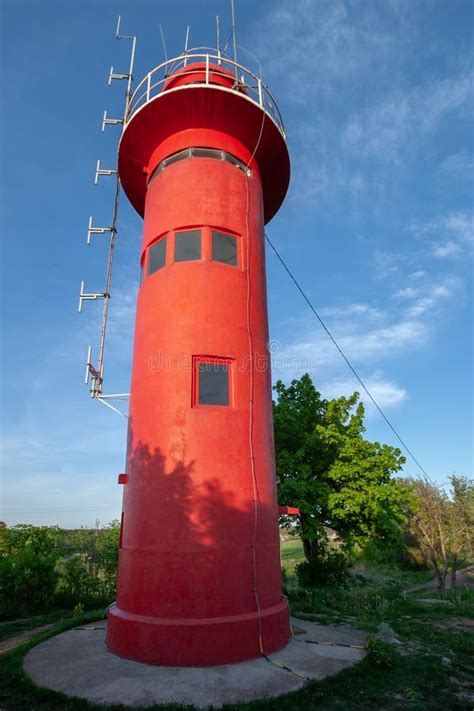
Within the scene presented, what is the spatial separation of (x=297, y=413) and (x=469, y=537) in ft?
47.4

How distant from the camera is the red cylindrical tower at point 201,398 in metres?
8.91

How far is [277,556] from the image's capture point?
1034 centimetres

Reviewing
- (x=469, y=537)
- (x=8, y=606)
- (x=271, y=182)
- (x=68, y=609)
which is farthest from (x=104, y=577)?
(x=469, y=537)

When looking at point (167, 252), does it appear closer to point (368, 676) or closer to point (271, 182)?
point (271, 182)

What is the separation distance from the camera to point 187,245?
1146 cm

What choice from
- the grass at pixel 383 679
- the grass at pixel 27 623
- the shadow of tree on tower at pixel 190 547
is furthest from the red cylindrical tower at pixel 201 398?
the grass at pixel 27 623

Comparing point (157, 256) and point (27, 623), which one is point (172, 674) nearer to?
point (27, 623)

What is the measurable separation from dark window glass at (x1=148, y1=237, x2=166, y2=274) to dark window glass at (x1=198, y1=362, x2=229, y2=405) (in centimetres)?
313

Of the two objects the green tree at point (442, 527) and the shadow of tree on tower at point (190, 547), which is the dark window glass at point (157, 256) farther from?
the green tree at point (442, 527)

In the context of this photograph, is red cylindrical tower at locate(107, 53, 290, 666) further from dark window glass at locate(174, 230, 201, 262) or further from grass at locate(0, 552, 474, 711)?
grass at locate(0, 552, 474, 711)

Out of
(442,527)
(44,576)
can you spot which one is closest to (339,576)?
(442,527)

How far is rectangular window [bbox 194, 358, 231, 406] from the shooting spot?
10234 millimetres

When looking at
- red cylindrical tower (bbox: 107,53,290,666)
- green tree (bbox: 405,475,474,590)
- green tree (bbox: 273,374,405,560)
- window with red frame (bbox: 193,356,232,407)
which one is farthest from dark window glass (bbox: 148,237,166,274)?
green tree (bbox: 405,475,474,590)

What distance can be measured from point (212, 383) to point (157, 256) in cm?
395
